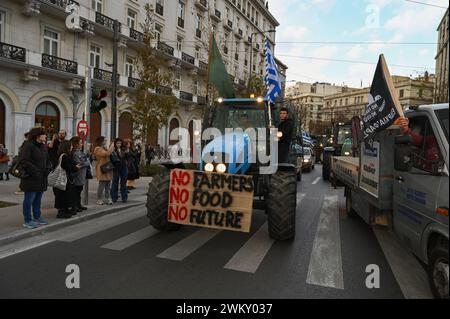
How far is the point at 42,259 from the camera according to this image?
5105mm

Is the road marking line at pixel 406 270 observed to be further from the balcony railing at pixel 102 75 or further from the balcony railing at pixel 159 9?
the balcony railing at pixel 159 9

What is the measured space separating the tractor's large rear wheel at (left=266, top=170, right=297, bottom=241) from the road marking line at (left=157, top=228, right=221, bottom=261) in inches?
48.4

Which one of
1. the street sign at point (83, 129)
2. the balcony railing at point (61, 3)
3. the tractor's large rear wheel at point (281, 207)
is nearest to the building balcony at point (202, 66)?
the balcony railing at point (61, 3)

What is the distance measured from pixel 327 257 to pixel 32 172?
536 cm

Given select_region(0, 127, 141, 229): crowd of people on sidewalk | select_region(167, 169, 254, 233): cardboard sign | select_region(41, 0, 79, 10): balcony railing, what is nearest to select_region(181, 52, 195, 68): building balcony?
select_region(41, 0, 79, 10): balcony railing

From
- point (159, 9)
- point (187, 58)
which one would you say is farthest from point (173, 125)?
point (159, 9)

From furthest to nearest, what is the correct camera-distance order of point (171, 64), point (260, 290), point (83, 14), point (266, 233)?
point (171, 64), point (83, 14), point (266, 233), point (260, 290)

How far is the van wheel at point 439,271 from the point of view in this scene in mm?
3588

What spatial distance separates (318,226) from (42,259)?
5.39 m

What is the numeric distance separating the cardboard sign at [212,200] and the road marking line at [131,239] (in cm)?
86

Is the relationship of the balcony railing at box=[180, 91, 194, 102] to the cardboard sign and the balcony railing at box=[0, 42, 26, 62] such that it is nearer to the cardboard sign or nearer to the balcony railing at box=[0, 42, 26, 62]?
the balcony railing at box=[0, 42, 26, 62]

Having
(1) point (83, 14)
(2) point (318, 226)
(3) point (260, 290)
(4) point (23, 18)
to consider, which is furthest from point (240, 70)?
(3) point (260, 290)

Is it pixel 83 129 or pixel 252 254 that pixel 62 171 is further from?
pixel 252 254

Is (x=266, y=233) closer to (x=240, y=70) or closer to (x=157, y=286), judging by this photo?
(x=157, y=286)
